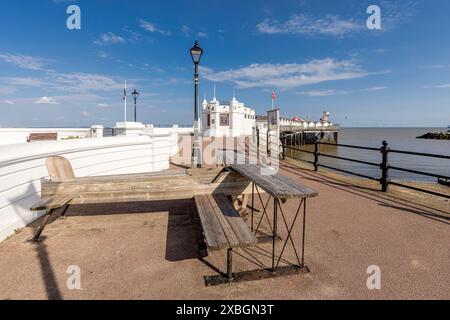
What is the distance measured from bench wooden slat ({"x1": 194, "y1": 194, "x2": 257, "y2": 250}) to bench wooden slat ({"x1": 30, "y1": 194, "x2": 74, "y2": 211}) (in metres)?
1.95

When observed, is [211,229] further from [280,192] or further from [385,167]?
[385,167]

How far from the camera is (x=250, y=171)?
4.33 m

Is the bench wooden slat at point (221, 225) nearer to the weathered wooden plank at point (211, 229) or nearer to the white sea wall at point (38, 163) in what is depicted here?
the weathered wooden plank at point (211, 229)

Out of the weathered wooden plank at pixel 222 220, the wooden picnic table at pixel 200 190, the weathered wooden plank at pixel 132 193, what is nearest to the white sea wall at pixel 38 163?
the wooden picnic table at pixel 200 190

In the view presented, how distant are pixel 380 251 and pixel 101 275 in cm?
382

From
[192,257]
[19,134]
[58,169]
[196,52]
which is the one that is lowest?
[192,257]

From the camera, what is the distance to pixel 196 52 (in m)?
9.14

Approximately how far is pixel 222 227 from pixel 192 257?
82 centimetres

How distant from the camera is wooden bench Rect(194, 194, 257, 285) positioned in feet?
9.45

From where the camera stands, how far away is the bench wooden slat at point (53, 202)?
12.3ft

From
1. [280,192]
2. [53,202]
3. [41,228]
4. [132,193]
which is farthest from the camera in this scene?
[132,193]

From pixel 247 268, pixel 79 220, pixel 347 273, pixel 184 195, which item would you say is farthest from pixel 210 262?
pixel 79 220

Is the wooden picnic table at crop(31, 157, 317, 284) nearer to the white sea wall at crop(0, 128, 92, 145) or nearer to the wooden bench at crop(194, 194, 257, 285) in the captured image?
the wooden bench at crop(194, 194, 257, 285)

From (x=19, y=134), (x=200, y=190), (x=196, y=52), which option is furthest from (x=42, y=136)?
(x=200, y=190)
